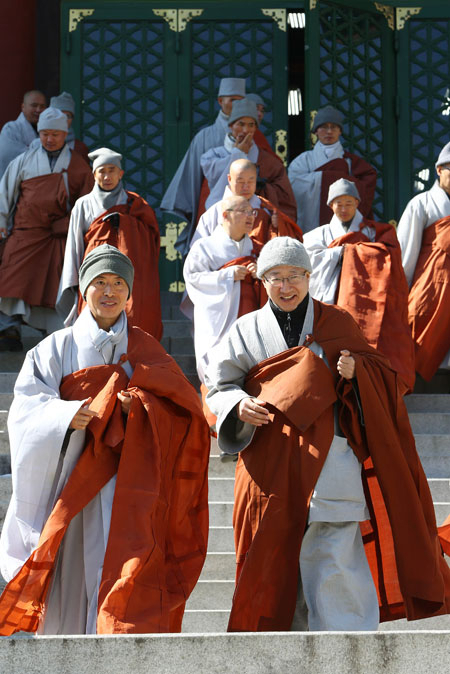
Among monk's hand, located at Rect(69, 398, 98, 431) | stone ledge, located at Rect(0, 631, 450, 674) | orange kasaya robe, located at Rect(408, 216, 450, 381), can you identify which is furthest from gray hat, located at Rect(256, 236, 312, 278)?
orange kasaya robe, located at Rect(408, 216, 450, 381)

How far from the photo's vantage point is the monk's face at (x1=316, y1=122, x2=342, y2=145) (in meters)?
10.7

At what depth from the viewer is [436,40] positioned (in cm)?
1210

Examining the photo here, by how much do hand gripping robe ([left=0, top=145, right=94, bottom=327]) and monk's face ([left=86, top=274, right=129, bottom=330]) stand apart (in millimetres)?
3735

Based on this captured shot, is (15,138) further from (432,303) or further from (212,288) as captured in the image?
(432,303)

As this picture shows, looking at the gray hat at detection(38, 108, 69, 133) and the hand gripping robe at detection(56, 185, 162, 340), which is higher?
the gray hat at detection(38, 108, 69, 133)

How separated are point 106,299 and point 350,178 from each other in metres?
4.74

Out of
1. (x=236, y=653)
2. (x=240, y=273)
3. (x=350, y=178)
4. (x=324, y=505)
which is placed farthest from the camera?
(x=350, y=178)

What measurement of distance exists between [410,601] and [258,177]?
16.1 ft

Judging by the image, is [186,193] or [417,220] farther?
[186,193]

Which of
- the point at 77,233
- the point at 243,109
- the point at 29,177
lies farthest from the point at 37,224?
the point at 243,109

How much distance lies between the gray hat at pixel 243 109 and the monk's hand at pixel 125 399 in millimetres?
4774

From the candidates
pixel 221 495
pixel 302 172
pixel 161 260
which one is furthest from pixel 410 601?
pixel 161 260

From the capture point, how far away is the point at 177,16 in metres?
12.2

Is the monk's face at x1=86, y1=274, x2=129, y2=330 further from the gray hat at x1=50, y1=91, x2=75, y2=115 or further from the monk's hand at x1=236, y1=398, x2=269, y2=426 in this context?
the gray hat at x1=50, y1=91, x2=75, y2=115
